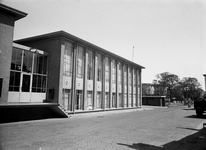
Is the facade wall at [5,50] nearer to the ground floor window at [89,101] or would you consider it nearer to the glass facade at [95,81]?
the glass facade at [95,81]

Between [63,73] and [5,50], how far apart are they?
23.7 feet

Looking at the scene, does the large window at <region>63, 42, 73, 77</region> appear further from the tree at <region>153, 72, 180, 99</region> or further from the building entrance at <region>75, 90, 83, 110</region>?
the tree at <region>153, 72, 180, 99</region>

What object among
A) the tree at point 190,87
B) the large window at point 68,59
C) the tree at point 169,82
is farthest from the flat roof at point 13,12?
the tree at point 190,87

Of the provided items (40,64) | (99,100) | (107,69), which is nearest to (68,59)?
(40,64)

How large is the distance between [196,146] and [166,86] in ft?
244

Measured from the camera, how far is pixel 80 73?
23875 millimetres

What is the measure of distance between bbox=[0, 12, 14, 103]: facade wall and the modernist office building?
88 mm

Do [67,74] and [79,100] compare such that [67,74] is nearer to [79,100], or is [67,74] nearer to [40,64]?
[40,64]

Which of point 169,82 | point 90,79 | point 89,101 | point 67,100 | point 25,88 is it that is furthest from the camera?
point 169,82

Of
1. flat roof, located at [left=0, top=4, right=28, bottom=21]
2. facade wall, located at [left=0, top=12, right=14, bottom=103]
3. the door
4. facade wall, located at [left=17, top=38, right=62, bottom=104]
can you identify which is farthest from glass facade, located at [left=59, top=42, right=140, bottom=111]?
facade wall, located at [left=0, top=12, right=14, bottom=103]

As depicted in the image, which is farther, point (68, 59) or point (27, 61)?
point (68, 59)

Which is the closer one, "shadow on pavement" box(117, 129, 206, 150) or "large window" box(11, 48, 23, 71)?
"shadow on pavement" box(117, 129, 206, 150)

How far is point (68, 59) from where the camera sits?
71.8ft

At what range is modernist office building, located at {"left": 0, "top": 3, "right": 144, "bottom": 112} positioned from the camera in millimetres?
17109
